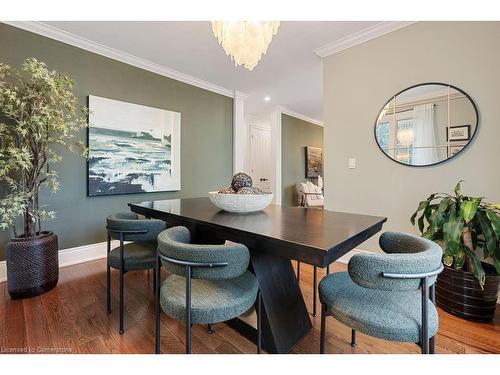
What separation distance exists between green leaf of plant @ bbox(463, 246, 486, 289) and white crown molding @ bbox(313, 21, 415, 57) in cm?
211

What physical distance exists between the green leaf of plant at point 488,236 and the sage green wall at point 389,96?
1.52 ft

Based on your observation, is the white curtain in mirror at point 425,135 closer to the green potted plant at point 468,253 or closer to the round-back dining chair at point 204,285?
the green potted plant at point 468,253

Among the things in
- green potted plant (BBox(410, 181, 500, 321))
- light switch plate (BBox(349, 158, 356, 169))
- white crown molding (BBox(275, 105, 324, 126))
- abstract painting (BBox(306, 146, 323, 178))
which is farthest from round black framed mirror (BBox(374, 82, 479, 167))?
abstract painting (BBox(306, 146, 323, 178))

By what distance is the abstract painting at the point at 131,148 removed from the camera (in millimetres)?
2762

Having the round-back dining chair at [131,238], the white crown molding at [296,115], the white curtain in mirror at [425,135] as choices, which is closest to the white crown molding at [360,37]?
the white curtain in mirror at [425,135]

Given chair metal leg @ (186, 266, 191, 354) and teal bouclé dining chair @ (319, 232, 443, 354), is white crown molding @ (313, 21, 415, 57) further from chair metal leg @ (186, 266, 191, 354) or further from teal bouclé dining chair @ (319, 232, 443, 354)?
chair metal leg @ (186, 266, 191, 354)

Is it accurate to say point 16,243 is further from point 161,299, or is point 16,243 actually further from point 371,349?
point 371,349

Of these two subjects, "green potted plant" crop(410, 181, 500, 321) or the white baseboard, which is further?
the white baseboard

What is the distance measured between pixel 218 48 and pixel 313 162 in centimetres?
443

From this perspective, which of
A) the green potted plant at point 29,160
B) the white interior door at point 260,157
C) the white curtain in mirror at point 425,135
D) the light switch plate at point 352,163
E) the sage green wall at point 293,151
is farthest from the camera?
the white interior door at point 260,157

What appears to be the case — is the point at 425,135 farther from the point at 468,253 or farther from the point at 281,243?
the point at 281,243

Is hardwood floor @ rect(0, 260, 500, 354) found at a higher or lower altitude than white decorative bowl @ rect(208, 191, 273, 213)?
lower

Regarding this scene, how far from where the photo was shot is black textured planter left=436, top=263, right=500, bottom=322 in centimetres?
163

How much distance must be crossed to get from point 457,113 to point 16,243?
3.82 m
